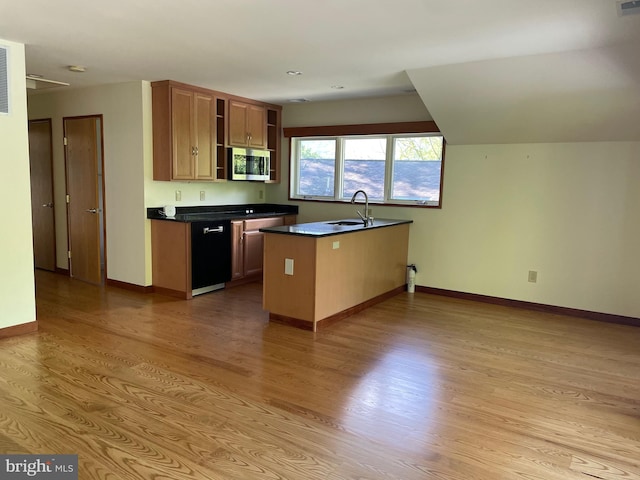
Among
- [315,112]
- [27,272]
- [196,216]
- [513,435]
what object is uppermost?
[315,112]

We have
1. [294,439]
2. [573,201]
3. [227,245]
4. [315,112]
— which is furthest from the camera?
[315,112]

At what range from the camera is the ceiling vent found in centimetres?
255

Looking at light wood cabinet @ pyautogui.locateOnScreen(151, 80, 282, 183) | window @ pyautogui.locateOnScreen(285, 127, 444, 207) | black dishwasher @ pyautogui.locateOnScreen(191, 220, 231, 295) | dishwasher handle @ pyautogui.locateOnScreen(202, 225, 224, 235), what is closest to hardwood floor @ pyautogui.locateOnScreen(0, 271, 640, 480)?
black dishwasher @ pyautogui.locateOnScreen(191, 220, 231, 295)

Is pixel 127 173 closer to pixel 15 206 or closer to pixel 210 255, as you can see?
pixel 210 255

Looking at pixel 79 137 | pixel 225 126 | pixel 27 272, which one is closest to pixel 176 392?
pixel 27 272

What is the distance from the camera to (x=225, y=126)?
5.64m

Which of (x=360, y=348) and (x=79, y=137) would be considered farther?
(x=79, y=137)

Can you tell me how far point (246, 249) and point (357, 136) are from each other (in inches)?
79.9

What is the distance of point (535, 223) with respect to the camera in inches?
193

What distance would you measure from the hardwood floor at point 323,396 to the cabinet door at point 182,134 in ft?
5.22

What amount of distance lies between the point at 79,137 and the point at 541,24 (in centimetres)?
503

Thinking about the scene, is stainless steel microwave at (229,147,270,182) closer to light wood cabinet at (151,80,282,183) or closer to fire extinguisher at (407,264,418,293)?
light wood cabinet at (151,80,282,183)

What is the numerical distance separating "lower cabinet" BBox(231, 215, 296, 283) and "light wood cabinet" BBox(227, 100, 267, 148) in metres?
1.03

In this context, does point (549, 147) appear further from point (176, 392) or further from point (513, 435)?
point (176, 392)
